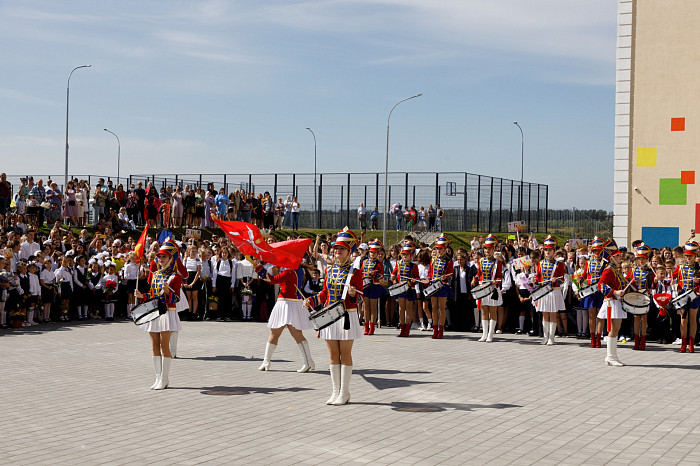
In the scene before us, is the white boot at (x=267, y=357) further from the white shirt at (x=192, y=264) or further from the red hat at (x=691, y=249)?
the white shirt at (x=192, y=264)

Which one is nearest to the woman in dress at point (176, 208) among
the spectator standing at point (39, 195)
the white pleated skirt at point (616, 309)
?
the spectator standing at point (39, 195)

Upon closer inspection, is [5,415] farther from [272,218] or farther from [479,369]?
[272,218]

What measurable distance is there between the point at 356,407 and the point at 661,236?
1700 cm

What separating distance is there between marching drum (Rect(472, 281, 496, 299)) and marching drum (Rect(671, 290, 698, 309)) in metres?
3.52

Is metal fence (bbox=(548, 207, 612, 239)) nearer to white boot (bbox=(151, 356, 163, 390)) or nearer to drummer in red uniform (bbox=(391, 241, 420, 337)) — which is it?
drummer in red uniform (bbox=(391, 241, 420, 337))

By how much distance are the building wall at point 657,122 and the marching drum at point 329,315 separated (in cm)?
1682

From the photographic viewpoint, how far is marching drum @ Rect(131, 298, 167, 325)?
10.6 meters

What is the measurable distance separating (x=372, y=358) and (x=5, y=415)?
6389mm

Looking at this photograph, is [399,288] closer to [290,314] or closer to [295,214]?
[290,314]

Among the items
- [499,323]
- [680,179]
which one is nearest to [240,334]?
[499,323]

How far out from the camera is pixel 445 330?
1880 centimetres

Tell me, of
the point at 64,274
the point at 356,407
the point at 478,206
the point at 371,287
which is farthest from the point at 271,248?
the point at 478,206

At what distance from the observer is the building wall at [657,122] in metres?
23.2

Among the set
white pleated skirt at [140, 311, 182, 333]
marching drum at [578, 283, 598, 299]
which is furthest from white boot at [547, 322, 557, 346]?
white pleated skirt at [140, 311, 182, 333]
